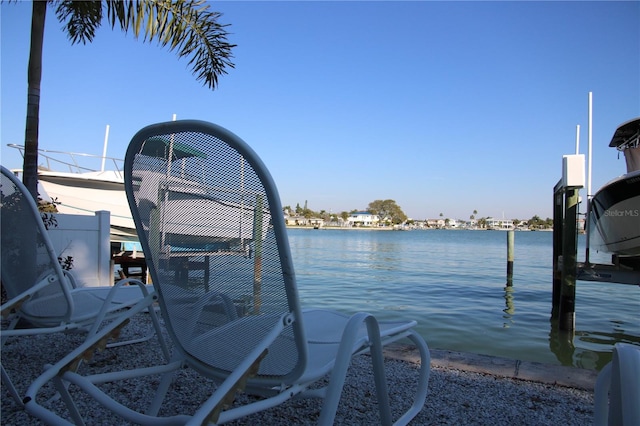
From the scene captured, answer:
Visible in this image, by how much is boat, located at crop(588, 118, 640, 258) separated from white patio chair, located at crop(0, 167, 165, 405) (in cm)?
794

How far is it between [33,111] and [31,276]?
2810 millimetres

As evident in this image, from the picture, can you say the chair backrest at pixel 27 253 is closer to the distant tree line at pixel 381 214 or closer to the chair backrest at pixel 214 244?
the chair backrest at pixel 214 244

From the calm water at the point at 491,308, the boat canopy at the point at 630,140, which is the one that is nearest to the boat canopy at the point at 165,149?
the calm water at the point at 491,308

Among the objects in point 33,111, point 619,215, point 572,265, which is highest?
point 33,111

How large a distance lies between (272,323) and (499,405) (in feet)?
6.14

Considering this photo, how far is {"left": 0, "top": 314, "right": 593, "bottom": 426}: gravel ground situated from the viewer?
2.29m

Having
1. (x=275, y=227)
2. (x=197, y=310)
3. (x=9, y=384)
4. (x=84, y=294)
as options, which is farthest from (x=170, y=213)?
(x=84, y=294)

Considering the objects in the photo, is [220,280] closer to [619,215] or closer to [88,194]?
[619,215]

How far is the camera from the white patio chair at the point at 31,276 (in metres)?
2.08

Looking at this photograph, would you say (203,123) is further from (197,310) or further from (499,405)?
(499,405)

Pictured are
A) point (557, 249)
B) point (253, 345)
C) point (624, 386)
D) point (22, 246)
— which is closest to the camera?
point (624, 386)

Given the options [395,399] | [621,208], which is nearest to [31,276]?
[395,399]

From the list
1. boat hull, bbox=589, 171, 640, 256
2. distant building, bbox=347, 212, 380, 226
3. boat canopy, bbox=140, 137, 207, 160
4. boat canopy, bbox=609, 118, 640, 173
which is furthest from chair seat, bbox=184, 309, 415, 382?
distant building, bbox=347, 212, 380, 226

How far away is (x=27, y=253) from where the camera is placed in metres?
2.29
